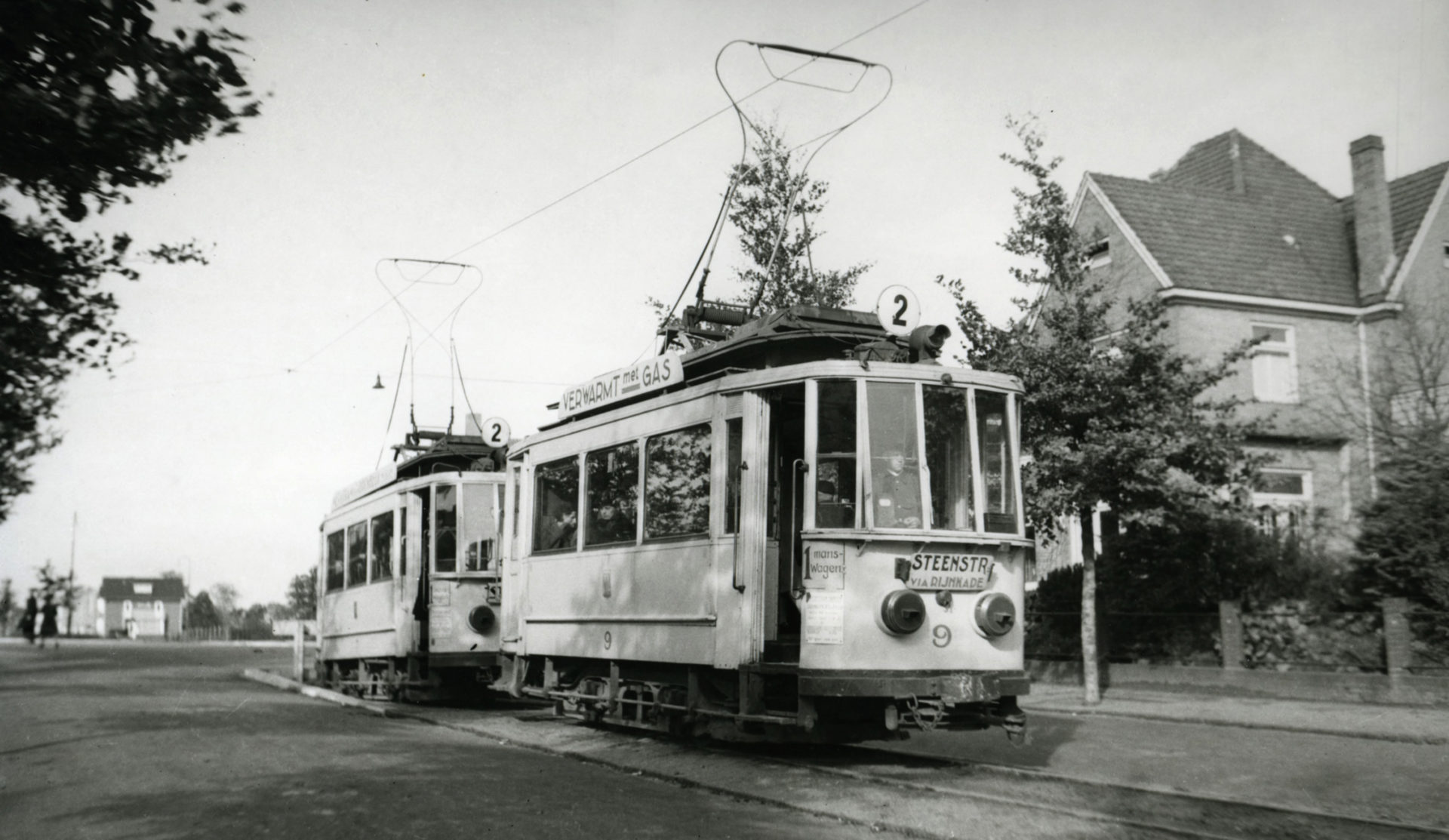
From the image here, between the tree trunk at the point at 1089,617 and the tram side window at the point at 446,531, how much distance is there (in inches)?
317

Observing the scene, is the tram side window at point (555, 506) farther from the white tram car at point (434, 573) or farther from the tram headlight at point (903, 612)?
the tram headlight at point (903, 612)

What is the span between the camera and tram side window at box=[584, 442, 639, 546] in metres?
11.1

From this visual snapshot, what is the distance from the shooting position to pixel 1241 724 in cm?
1308

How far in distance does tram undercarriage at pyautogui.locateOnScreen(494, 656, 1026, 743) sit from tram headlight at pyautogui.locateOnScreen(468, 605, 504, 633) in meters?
4.92

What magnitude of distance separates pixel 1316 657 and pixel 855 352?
9.54 metres

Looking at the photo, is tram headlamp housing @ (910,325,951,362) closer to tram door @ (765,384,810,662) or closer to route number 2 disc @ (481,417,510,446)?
tram door @ (765,384,810,662)

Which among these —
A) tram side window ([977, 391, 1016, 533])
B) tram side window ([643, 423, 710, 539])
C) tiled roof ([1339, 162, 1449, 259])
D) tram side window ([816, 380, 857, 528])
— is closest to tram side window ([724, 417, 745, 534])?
tram side window ([643, 423, 710, 539])

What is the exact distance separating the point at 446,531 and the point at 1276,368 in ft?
54.0

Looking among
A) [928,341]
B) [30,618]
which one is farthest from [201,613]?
[928,341]

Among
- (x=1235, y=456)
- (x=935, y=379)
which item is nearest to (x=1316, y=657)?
(x=1235, y=456)

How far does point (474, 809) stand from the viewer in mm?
7590

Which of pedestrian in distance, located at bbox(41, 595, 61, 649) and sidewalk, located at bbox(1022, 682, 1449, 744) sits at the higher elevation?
pedestrian in distance, located at bbox(41, 595, 61, 649)

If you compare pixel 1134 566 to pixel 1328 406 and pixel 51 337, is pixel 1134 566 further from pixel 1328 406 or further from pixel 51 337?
pixel 51 337

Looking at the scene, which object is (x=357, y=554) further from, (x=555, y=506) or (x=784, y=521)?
(x=784, y=521)
